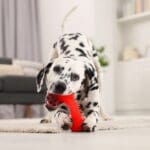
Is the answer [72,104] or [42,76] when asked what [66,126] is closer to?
[72,104]

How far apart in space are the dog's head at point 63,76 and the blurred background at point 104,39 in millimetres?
2887

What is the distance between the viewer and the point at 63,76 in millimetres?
1460

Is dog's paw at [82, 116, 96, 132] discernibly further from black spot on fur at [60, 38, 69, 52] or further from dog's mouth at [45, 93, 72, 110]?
black spot on fur at [60, 38, 69, 52]

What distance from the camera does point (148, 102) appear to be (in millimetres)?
4602

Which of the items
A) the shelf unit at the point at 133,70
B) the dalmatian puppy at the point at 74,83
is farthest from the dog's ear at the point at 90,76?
the shelf unit at the point at 133,70

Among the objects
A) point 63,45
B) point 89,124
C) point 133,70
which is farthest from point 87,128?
point 133,70

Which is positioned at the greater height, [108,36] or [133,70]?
[108,36]

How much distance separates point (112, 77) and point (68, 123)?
348 cm

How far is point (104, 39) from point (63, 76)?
11.8ft

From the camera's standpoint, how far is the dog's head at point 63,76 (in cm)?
144

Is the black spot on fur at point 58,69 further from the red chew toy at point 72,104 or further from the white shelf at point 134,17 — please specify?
the white shelf at point 134,17

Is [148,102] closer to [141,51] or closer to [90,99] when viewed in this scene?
[141,51]

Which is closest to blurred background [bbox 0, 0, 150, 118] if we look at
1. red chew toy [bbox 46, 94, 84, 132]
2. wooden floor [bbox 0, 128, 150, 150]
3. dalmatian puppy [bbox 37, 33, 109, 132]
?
dalmatian puppy [bbox 37, 33, 109, 132]

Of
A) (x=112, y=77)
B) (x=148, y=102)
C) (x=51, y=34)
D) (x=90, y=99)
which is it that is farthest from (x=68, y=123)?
(x=51, y=34)
